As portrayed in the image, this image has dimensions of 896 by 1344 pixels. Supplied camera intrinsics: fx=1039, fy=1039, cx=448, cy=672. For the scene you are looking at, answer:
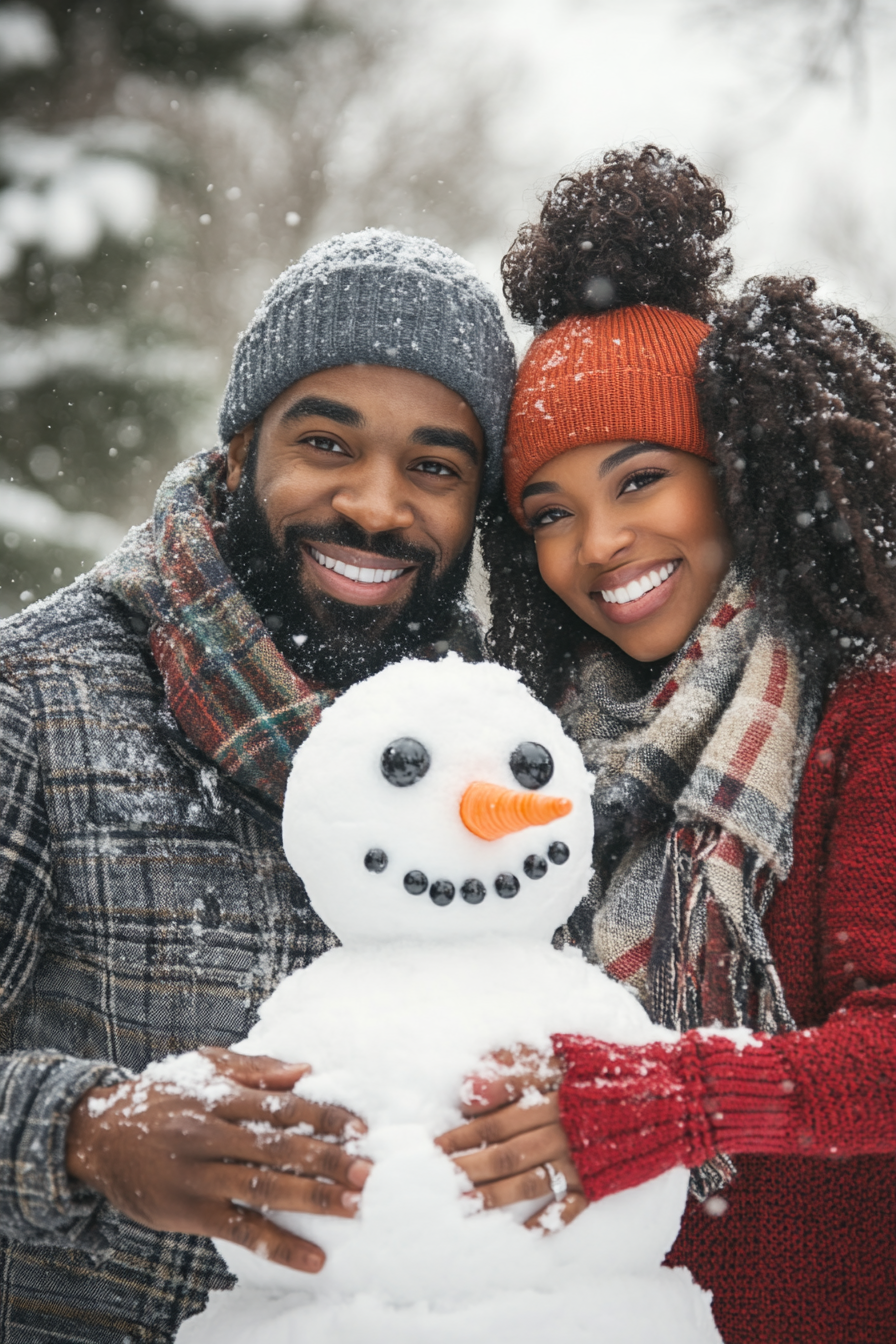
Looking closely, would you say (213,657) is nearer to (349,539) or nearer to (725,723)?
(349,539)

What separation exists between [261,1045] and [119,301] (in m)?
6.50

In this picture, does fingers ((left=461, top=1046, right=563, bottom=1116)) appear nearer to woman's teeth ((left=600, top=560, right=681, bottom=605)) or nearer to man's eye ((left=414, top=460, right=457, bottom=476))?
woman's teeth ((left=600, top=560, right=681, bottom=605))

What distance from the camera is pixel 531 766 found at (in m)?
1.23

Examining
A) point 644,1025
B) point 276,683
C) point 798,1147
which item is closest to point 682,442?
point 276,683

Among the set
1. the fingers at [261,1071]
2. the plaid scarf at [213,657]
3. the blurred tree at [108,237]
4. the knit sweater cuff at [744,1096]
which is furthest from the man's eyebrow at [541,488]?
the blurred tree at [108,237]

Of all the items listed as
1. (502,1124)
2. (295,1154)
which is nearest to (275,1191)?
(295,1154)

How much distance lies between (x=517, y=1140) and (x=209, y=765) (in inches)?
40.6

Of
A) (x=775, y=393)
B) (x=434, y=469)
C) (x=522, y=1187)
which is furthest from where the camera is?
(x=434, y=469)

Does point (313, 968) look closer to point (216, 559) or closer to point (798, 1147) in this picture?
point (798, 1147)

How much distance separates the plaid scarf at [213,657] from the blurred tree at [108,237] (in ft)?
12.6

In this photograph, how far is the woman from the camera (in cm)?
125

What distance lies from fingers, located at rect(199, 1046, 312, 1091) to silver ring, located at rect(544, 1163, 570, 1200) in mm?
286

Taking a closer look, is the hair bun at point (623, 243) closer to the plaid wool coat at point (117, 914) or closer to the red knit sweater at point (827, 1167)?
the red knit sweater at point (827, 1167)

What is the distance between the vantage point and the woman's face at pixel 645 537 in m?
1.97
